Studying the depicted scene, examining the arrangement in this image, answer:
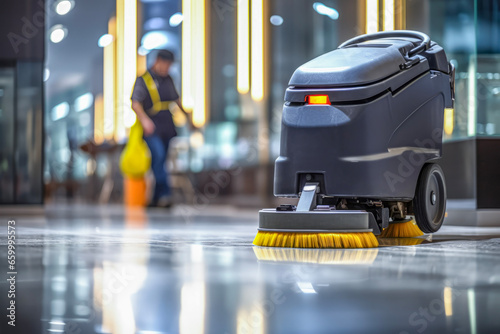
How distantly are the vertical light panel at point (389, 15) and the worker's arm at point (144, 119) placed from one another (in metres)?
2.60

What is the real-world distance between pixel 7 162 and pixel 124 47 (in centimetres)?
619

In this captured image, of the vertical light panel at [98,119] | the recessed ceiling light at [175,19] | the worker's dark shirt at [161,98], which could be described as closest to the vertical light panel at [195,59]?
the recessed ceiling light at [175,19]

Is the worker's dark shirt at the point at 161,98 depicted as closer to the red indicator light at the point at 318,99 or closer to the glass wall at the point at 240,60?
the glass wall at the point at 240,60

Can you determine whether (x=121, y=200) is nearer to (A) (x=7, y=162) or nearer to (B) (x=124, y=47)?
(B) (x=124, y=47)

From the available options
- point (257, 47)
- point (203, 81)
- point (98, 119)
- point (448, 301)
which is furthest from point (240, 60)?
point (448, 301)

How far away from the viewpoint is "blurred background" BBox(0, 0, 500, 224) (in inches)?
162

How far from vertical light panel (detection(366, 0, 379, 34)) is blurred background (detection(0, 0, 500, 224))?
29 millimetres

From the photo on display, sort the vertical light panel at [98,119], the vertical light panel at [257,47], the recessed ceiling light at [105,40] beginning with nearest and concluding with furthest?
the vertical light panel at [257,47] < the recessed ceiling light at [105,40] < the vertical light panel at [98,119]

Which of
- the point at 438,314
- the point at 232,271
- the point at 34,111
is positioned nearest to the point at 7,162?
the point at 34,111

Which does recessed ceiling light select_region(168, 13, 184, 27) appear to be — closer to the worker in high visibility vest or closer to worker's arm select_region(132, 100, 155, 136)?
the worker in high visibility vest

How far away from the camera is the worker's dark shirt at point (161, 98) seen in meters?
6.89

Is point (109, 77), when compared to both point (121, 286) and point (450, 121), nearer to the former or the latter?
point (450, 121)

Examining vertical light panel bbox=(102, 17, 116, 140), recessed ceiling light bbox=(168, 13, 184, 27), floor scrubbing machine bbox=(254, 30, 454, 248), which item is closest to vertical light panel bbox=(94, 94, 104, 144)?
vertical light panel bbox=(102, 17, 116, 140)

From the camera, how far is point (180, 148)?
11.6m
